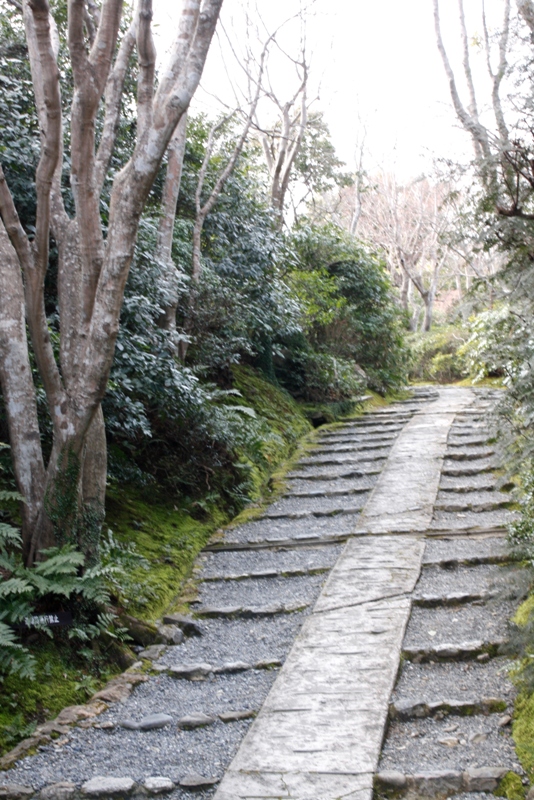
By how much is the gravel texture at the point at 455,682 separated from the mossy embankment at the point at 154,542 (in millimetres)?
1782

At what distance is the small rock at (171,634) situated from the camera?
490cm

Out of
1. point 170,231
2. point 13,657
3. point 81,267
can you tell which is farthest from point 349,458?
point 13,657

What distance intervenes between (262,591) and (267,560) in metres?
0.69

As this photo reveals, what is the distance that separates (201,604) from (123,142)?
217 inches

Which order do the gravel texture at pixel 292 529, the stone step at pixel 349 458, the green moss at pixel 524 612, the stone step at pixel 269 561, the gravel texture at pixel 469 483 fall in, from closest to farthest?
the green moss at pixel 524 612
the stone step at pixel 269 561
the gravel texture at pixel 292 529
the gravel texture at pixel 469 483
the stone step at pixel 349 458

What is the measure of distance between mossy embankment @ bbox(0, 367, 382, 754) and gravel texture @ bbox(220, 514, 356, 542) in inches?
10.1

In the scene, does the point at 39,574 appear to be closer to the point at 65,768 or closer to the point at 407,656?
the point at 65,768

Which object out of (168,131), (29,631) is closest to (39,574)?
(29,631)

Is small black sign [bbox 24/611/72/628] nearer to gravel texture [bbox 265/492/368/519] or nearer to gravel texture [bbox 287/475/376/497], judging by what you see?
gravel texture [bbox 265/492/368/519]

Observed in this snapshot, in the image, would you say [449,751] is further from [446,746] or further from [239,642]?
[239,642]

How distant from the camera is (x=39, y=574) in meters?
4.27

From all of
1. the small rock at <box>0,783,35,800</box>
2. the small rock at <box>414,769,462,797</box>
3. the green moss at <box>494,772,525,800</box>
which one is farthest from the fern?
the green moss at <box>494,772,525,800</box>

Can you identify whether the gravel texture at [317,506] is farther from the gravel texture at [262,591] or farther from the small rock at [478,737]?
the small rock at [478,737]

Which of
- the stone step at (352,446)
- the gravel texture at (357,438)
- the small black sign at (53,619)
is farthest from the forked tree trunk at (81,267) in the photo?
the gravel texture at (357,438)
